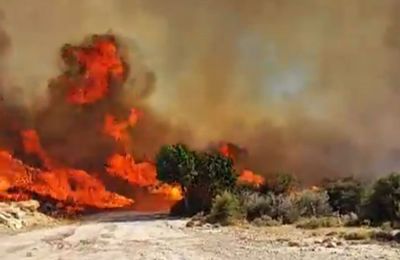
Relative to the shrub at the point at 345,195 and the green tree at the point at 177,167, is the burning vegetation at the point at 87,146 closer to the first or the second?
the green tree at the point at 177,167

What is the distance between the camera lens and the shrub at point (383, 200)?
23.8 m

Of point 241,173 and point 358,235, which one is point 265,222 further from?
point 241,173

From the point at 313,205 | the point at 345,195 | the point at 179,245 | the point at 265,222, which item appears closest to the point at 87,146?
the point at 345,195

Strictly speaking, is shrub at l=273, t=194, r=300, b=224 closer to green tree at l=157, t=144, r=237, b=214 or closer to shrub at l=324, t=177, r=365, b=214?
shrub at l=324, t=177, r=365, b=214

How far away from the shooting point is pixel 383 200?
2438 cm

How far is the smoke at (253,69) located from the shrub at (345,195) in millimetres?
5365

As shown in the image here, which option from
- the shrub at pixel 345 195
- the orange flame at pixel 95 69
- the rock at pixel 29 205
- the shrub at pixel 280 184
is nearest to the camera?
the shrub at pixel 345 195

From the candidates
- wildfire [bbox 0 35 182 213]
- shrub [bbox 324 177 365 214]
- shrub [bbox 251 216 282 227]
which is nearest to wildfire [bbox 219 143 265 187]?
wildfire [bbox 0 35 182 213]

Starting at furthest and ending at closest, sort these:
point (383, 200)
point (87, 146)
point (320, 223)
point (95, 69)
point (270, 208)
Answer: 1. point (95, 69)
2. point (87, 146)
3. point (270, 208)
4. point (320, 223)
5. point (383, 200)

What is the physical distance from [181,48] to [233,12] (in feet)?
12.4

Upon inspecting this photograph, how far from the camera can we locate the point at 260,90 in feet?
137

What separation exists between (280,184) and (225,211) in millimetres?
8934

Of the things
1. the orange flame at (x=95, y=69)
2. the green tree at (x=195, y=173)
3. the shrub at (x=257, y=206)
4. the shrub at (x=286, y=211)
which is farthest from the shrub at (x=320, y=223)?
the orange flame at (x=95, y=69)

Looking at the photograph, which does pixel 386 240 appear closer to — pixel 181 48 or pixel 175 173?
pixel 175 173
